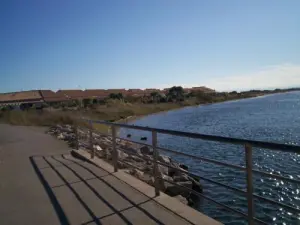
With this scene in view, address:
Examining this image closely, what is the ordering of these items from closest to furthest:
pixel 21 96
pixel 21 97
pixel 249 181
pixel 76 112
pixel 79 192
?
pixel 249 181
pixel 79 192
pixel 76 112
pixel 21 97
pixel 21 96

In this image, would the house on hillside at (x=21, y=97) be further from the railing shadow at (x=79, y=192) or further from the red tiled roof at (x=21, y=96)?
the railing shadow at (x=79, y=192)

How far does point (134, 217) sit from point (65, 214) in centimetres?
109

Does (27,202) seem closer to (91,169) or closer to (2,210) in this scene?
(2,210)

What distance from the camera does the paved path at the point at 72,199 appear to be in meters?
4.67

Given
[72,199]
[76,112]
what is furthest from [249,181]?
[76,112]

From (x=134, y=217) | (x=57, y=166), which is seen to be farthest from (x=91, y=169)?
(x=134, y=217)

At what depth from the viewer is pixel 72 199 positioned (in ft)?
18.4

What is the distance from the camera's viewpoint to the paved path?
4672mm

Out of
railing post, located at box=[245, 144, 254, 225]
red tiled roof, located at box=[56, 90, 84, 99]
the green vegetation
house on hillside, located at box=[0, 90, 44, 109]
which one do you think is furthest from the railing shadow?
red tiled roof, located at box=[56, 90, 84, 99]

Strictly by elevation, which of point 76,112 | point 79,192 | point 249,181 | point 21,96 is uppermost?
point 249,181

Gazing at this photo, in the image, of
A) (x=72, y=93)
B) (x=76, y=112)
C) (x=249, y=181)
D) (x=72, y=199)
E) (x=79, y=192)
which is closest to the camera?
(x=249, y=181)

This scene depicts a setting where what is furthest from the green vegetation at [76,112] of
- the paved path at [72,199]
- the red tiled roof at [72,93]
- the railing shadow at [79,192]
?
the red tiled roof at [72,93]

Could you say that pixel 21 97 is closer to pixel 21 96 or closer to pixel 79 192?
pixel 21 96

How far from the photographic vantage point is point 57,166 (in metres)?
8.56
